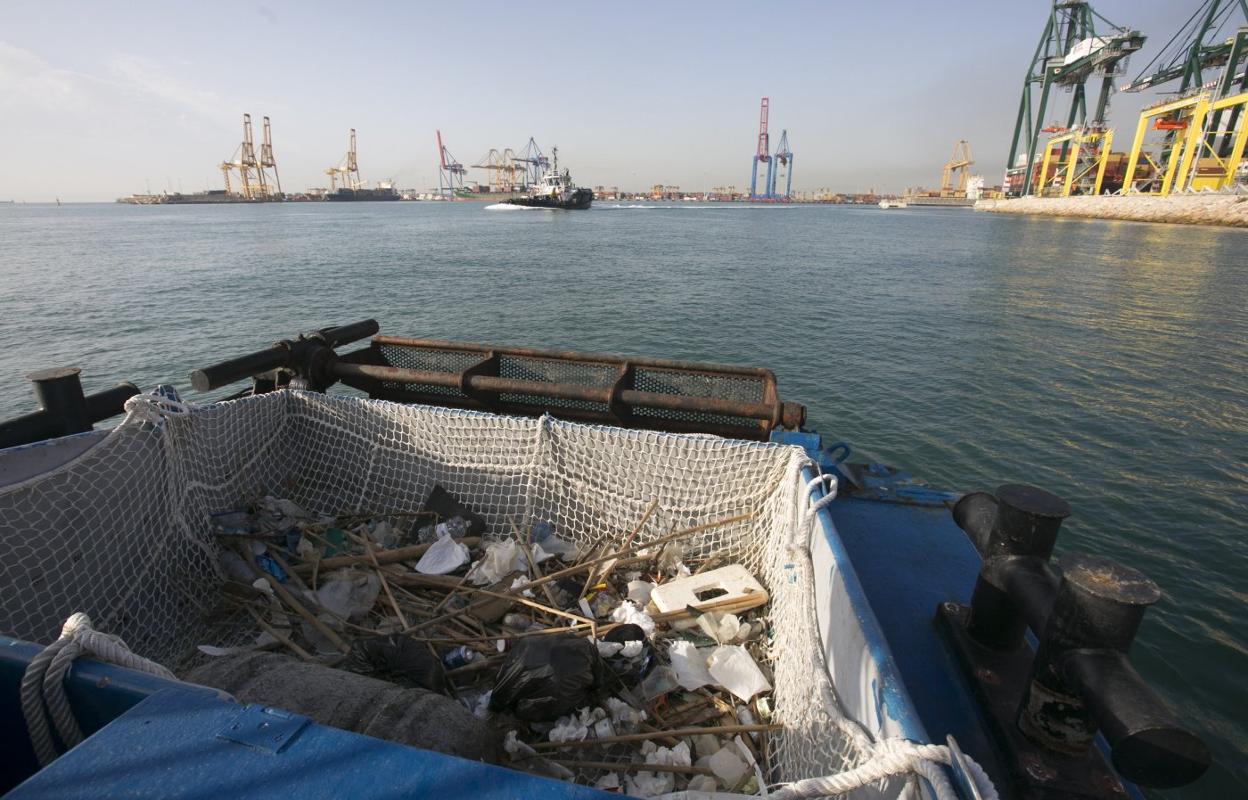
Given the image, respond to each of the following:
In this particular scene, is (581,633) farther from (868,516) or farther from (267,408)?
(267,408)

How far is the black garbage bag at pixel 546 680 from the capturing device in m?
3.04

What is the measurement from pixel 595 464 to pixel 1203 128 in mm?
86275

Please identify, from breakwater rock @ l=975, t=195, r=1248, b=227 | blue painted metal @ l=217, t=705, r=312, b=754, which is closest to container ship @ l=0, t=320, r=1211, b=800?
blue painted metal @ l=217, t=705, r=312, b=754

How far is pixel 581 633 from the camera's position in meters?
3.67

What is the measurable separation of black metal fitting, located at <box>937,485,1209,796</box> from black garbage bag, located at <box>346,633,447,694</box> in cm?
274

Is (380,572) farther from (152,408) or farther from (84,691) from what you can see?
(84,691)

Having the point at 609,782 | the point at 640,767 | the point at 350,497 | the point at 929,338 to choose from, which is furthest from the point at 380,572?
the point at 929,338

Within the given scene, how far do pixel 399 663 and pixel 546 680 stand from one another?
0.86m

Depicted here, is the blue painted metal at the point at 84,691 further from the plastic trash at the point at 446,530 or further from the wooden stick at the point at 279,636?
the plastic trash at the point at 446,530

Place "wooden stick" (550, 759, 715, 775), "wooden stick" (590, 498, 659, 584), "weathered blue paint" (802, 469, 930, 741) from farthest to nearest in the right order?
1. "wooden stick" (590, 498, 659, 584)
2. "wooden stick" (550, 759, 715, 775)
3. "weathered blue paint" (802, 469, 930, 741)

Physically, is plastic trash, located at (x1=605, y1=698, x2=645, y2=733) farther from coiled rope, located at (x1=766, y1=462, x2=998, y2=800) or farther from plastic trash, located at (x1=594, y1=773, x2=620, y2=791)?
coiled rope, located at (x1=766, y1=462, x2=998, y2=800)

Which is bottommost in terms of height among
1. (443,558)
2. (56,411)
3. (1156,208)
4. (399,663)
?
(443,558)

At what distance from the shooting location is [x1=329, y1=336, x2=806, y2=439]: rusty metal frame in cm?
520

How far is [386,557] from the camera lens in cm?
443
